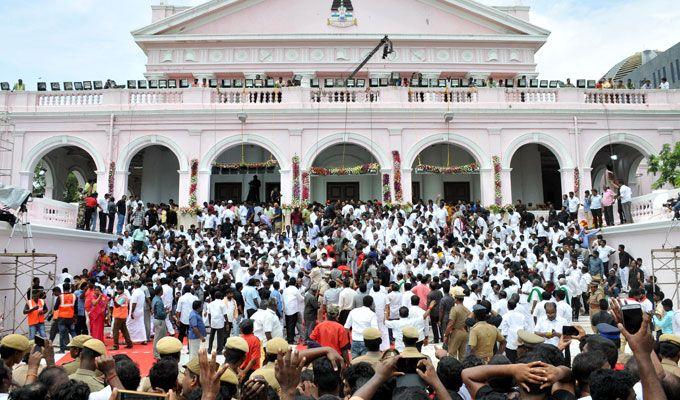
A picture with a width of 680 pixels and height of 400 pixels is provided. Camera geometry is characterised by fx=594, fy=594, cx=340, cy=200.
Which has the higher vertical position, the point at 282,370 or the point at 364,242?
the point at 364,242

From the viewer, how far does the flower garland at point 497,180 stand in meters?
24.7

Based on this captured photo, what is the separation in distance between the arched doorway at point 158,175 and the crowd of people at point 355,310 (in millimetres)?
5957

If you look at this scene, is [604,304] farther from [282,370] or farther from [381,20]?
[381,20]

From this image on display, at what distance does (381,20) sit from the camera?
105 ft

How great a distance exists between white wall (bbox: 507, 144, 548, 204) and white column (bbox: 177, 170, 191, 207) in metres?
15.1

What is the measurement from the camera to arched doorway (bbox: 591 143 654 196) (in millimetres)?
28555

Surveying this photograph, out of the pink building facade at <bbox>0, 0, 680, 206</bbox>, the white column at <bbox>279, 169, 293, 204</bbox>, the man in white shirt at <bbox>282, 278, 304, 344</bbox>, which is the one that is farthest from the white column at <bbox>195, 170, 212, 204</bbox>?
the man in white shirt at <bbox>282, 278, 304, 344</bbox>

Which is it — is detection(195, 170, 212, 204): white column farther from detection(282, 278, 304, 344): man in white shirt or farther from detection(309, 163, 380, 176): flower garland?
detection(282, 278, 304, 344): man in white shirt

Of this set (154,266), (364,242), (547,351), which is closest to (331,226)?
(364,242)

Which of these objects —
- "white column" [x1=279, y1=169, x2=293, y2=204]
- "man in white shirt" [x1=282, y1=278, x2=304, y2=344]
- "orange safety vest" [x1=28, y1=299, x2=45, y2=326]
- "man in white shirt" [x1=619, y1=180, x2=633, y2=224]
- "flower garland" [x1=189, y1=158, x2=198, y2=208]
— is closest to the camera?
"orange safety vest" [x1=28, y1=299, x2=45, y2=326]

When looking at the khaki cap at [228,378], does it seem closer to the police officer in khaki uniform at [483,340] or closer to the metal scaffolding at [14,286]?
the police officer in khaki uniform at [483,340]

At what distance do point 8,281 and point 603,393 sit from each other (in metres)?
15.5

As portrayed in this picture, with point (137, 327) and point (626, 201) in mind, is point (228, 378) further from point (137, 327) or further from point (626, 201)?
point (626, 201)

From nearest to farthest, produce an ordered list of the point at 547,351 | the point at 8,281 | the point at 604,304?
the point at 547,351
the point at 604,304
the point at 8,281
